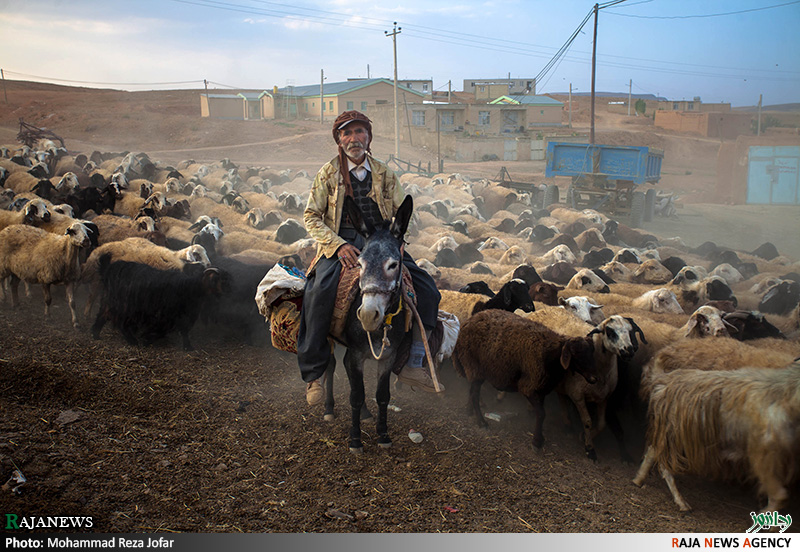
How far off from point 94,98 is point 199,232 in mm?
49861

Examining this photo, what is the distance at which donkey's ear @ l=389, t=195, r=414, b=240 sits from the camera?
421 centimetres

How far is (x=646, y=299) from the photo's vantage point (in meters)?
7.38

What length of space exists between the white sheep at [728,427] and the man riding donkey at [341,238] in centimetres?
177

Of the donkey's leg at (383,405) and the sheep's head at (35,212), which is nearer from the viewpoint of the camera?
the donkey's leg at (383,405)

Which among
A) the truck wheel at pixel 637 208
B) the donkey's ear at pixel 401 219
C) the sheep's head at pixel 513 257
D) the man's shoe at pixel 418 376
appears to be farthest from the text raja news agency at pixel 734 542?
the truck wheel at pixel 637 208

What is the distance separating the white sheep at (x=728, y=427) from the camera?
11.9 ft

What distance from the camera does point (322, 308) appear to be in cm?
451

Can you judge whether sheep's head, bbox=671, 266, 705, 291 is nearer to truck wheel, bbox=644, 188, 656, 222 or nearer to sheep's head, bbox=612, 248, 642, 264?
sheep's head, bbox=612, 248, 642, 264

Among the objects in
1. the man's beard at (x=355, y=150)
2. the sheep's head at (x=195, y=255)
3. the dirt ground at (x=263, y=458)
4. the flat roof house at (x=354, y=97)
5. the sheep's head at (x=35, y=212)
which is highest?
the flat roof house at (x=354, y=97)

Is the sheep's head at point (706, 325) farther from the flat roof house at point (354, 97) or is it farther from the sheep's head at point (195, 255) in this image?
the flat roof house at point (354, 97)

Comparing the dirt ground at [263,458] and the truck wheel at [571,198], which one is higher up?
the truck wheel at [571,198]

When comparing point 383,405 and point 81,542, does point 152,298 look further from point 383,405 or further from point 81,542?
point 81,542

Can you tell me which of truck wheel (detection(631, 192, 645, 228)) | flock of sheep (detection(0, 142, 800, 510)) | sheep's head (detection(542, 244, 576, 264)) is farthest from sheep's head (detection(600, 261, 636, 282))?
truck wheel (detection(631, 192, 645, 228))

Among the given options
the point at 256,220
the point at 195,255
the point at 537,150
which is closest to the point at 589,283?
the point at 195,255
